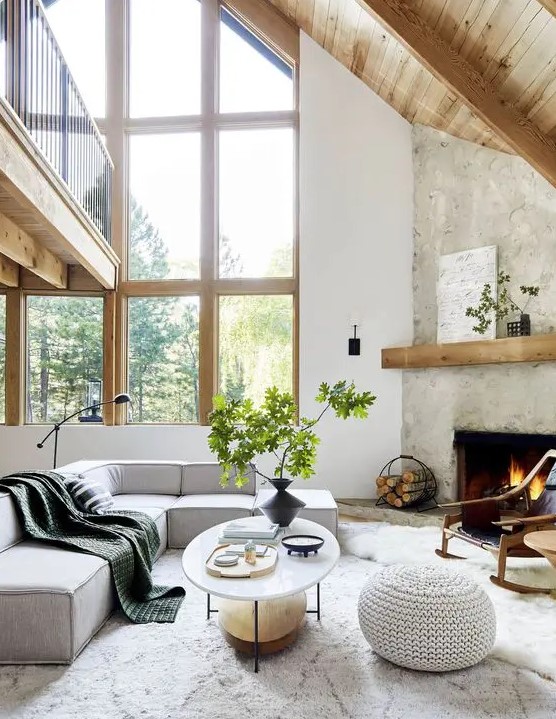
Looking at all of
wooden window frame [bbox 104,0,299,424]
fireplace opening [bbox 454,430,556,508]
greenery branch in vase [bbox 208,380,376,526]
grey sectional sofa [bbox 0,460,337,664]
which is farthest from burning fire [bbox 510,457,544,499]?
greenery branch in vase [bbox 208,380,376,526]

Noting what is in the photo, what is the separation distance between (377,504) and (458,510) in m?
0.70

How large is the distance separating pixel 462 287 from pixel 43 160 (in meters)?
3.48

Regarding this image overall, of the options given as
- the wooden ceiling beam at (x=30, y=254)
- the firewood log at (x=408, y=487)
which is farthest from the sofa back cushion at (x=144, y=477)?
the firewood log at (x=408, y=487)

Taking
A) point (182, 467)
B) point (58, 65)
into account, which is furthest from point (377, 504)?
point (58, 65)

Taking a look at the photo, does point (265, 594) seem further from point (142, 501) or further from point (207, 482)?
point (207, 482)

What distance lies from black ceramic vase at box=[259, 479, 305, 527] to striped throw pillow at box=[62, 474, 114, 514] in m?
1.16

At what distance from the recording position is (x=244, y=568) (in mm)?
2455

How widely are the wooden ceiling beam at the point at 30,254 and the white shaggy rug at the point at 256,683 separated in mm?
2600

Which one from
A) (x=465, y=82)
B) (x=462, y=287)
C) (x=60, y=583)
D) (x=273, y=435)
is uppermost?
(x=465, y=82)

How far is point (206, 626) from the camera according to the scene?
279 centimetres

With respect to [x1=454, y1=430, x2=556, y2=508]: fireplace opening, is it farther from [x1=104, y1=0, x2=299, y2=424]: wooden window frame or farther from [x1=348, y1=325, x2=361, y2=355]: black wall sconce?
[x1=104, y1=0, x2=299, y2=424]: wooden window frame

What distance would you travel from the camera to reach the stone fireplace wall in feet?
15.2

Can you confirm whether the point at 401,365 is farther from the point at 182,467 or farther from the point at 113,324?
the point at 113,324

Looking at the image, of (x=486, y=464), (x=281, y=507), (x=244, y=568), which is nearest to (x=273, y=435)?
(x=281, y=507)
